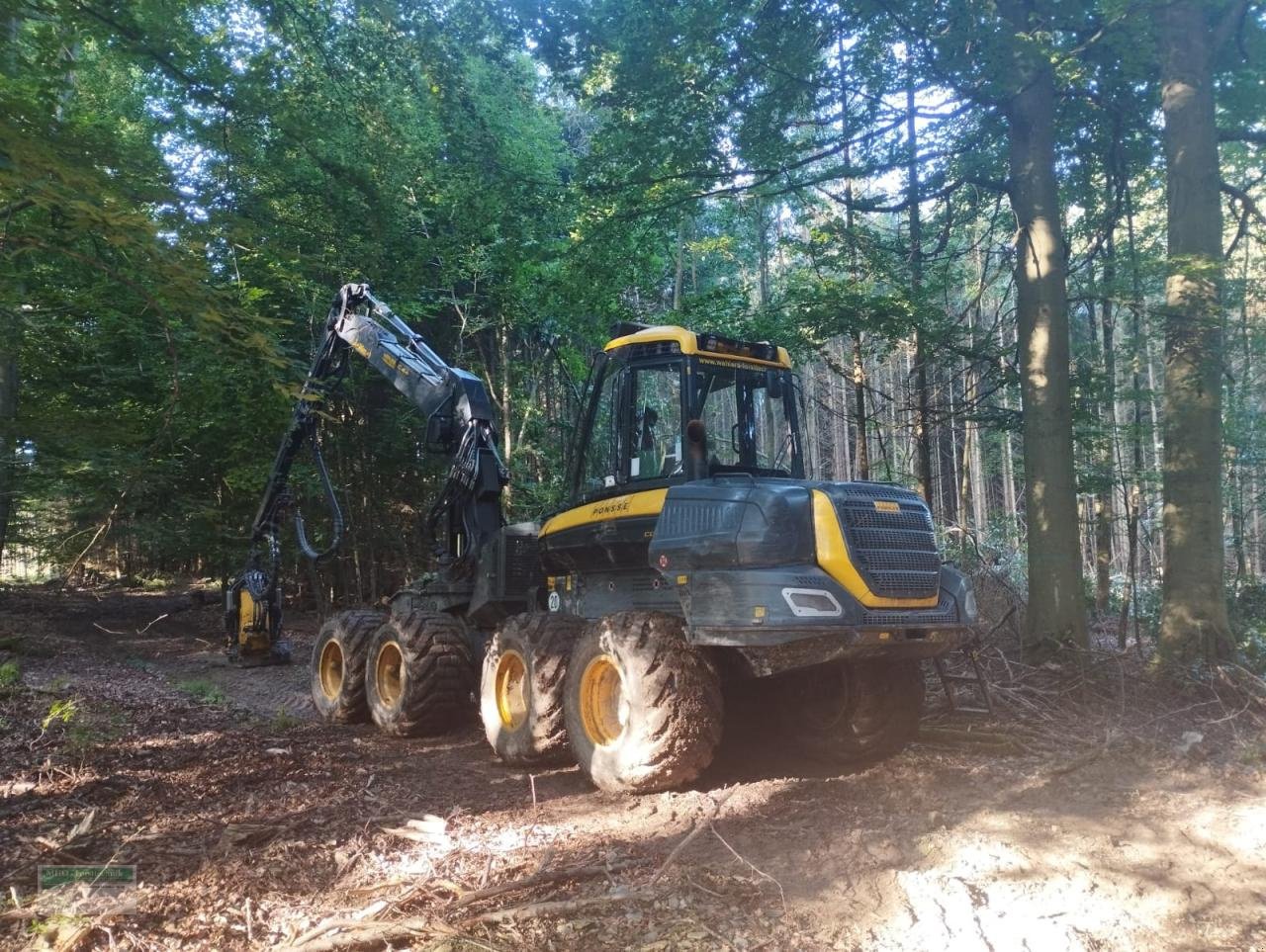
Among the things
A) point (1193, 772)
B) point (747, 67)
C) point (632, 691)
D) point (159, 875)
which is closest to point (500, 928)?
point (159, 875)

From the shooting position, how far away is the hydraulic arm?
7883mm

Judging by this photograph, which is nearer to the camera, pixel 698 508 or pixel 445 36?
pixel 698 508

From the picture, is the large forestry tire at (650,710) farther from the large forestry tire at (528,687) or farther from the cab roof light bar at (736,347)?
the cab roof light bar at (736,347)

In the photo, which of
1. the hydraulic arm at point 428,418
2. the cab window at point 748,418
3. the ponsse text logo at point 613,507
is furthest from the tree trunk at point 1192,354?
the hydraulic arm at point 428,418

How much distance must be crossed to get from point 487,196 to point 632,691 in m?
7.93

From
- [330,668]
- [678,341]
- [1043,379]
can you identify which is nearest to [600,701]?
[678,341]

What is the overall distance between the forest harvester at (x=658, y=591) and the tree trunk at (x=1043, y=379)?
100.0 inches

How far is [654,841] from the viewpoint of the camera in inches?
171

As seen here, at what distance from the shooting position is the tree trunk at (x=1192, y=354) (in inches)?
284

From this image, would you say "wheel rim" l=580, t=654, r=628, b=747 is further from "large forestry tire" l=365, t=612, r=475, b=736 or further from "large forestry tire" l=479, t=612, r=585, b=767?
"large forestry tire" l=365, t=612, r=475, b=736

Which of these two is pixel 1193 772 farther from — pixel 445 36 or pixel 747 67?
pixel 445 36

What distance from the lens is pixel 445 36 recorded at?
8453mm

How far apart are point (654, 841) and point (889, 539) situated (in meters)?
2.29

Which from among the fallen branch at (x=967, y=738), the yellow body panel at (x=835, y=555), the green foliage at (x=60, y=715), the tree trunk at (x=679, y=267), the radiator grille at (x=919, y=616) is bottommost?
the fallen branch at (x=967, y=738)
